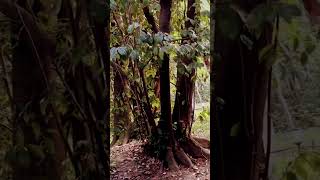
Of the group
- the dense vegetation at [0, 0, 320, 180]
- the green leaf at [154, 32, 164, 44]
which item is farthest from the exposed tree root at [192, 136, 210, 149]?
the dense vegetation at [0, 0, 320, 180]

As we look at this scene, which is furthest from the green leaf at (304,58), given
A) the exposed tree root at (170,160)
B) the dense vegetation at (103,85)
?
the exposed tree root at (170,160)

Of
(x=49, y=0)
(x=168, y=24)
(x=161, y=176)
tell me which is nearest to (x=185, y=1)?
(x=168, y=24)

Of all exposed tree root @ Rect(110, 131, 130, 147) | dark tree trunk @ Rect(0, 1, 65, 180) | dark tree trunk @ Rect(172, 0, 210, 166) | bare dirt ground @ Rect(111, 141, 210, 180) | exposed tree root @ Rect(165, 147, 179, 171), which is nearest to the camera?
dark tree trunk @ Rect(0, 1, 65, 180)

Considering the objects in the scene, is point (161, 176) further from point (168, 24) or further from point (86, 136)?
point (86, 136)

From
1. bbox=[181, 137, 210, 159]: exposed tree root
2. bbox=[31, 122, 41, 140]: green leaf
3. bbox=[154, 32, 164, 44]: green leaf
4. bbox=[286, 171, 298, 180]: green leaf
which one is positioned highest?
bbox=[154, 32, 164, 44]: green leaf

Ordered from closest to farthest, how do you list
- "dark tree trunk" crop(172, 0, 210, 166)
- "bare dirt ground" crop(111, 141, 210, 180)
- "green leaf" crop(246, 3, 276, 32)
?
"green leaf" crop(246, 3, 276, 32) < "bare dirt ground" crop(111, 141, 210, 180) < "dark tree trunk" crop(172, 0, 210, 166)

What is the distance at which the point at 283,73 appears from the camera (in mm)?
795

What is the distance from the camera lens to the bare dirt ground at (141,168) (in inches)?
115

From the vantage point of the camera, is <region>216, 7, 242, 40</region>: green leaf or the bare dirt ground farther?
the bare dirt ground

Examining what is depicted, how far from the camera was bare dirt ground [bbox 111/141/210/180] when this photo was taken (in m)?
2.91

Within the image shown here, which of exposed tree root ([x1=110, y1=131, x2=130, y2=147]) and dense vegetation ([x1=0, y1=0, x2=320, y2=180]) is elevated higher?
dense vegetation ([x1=0, y1=0, x2=320, y2=180])

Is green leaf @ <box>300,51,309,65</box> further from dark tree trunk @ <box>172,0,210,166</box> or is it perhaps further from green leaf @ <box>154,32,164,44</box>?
dark tree trunk @ <box>172,0,210,166</box>

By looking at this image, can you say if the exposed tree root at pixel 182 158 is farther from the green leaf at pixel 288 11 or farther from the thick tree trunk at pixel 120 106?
the green leaf at pixel 288 11

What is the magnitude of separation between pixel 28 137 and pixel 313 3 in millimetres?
600
